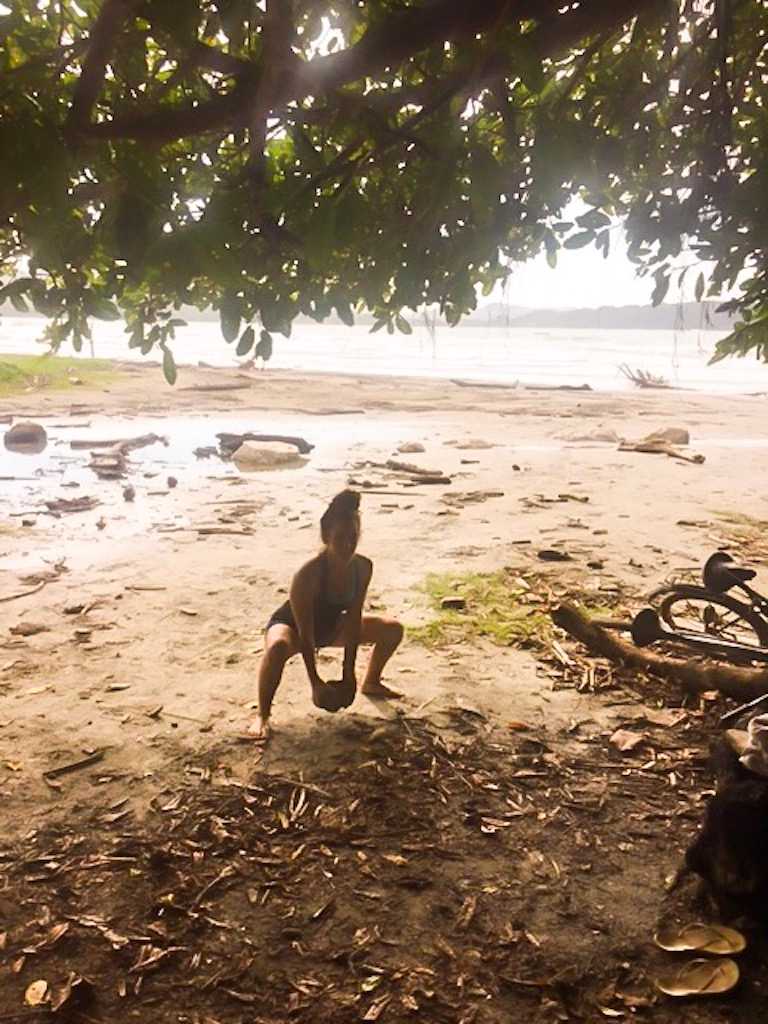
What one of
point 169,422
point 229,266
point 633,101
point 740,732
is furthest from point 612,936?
point 169,422

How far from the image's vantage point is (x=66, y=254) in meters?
2.98

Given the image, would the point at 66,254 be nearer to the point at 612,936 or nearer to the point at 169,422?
the point at 612,936

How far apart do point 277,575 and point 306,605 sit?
9.51 ft

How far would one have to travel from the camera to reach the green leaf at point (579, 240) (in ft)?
11.1

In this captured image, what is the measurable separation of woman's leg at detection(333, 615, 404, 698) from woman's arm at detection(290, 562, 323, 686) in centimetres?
43

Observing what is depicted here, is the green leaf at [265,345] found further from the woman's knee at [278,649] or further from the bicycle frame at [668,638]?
the bicycle frame at [668,638]

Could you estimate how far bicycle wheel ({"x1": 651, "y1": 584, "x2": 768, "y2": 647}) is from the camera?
4.21 m

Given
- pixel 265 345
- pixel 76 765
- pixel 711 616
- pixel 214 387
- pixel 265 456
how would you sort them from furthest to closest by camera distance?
pixel 214 387, pixel 265 456, pixel 711 616, pixel 76 765, pixel 265 345

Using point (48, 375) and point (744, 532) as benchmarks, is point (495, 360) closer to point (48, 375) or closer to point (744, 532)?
point (48, 375)

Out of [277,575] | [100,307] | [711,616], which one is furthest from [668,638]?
[277,575]

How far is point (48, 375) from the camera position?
24031mm

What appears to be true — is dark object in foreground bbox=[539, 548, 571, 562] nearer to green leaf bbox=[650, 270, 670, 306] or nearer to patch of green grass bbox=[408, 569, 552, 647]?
patch of green grass bbox=[408, 569, 552, 647]

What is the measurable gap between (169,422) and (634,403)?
1349 cm

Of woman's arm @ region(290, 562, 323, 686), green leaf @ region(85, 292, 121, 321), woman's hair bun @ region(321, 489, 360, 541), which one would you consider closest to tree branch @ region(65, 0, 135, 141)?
green leaf @ region(85, 292, 121, 321)
